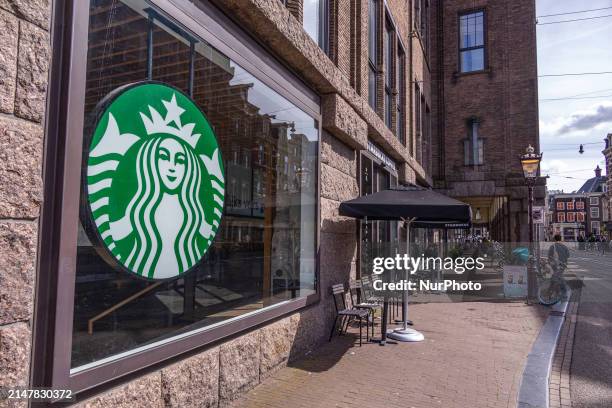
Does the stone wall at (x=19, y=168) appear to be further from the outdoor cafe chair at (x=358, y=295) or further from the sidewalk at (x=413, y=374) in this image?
the outdoor cafe chair at (x=358, y=295)

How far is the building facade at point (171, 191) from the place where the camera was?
255 centimetres

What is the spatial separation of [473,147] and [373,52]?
12937 millimetres

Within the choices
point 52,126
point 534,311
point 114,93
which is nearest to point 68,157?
point 52,126

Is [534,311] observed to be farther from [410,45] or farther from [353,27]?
[410,45]

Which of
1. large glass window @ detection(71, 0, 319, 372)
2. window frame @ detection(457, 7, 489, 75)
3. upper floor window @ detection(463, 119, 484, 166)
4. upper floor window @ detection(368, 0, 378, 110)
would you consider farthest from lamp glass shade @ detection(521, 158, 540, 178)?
window frame @ detection(457, 7, 489, 75)

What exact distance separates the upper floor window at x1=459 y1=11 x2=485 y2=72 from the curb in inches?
666

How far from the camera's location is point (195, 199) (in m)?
4.01

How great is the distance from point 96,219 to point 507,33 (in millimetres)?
23064

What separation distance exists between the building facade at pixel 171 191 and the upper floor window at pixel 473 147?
15.0 metres

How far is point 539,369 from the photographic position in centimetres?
551

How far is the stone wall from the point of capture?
2.36 metres

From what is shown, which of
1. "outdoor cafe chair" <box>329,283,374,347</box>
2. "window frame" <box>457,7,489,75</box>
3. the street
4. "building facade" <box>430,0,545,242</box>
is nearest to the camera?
the street

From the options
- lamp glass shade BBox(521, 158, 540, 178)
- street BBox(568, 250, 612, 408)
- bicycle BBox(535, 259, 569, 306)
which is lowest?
street BBox(568, 250, 612, 408)

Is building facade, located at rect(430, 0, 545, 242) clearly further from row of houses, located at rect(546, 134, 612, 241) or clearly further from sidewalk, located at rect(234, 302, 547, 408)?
row of houses, located at rect(546, 134, 612, 241)
